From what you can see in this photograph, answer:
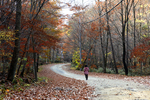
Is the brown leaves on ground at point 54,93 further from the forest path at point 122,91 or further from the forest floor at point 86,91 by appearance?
the forest path at point 122,91

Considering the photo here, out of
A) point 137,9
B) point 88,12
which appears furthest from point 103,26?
point 137,9

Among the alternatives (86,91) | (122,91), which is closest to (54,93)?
(86,91)

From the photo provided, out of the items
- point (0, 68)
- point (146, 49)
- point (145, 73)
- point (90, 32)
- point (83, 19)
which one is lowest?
point (145, 73)

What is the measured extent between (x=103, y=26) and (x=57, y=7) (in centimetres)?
1183

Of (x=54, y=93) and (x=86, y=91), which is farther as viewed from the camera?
(x=86, y=91)

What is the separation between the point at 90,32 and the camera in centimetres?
2209

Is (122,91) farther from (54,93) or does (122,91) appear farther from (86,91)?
(54,93)

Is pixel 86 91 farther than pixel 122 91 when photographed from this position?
Yes

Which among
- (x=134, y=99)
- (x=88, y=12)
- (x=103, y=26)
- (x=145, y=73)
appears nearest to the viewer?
(x=134, y=99)

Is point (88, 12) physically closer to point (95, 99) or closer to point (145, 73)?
point (145, 73)

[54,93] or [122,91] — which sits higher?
[122,91]

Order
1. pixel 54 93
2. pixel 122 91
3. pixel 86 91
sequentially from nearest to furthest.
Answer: pixel 122 91 → pixel 54 93 → pixel 86 91

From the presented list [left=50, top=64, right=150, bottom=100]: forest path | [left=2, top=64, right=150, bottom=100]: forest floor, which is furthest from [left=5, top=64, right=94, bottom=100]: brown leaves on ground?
[left=50, top=64, right=150, bottom=100]: forest path

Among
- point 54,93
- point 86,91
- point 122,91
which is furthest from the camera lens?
point 86,91
